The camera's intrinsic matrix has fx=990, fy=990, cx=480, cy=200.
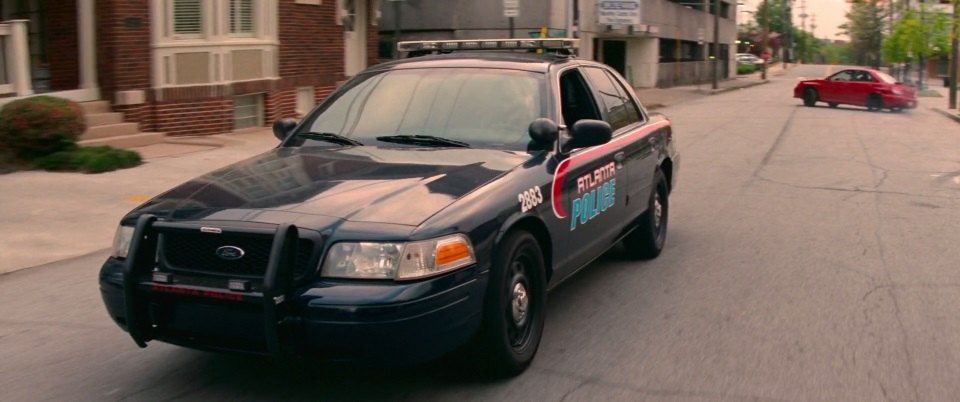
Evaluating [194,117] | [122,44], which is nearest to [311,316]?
[122,44]

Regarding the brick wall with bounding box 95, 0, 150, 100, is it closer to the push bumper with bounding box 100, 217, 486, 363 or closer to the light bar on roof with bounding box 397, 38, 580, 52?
the light bar on roof with bounding box 397, 38, 580, 52

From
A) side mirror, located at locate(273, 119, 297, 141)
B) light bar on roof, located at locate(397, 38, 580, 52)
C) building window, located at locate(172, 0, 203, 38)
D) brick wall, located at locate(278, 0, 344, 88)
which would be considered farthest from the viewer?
brick wall, located at locate(278, 0, 344, 88)

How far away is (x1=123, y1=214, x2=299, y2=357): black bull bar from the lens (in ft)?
12.8

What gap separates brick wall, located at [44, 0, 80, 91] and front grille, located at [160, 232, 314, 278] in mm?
11844

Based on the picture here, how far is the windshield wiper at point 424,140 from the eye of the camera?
5.48 meters

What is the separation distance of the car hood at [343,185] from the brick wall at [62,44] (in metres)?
10.8

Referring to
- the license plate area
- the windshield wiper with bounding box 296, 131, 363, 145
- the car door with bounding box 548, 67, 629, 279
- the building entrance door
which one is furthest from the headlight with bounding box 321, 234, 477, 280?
the building entrance door

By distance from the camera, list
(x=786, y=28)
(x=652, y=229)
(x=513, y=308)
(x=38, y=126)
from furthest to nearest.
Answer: (x=786, y=28) < (x=38, y=126) < (x=652, y=229) < (x=513, y=308)

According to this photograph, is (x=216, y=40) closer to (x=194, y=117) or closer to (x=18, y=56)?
(x=194, y=117)

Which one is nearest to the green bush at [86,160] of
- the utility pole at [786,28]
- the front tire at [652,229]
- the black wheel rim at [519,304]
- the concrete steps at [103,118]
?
the concrete steps at [103,118]

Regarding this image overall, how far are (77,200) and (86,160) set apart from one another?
1.86 metres

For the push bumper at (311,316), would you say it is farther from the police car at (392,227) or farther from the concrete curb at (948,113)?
the concrete curb at (948,113)

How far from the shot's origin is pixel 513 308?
4.78 metres

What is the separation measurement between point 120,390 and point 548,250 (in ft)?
7.36
